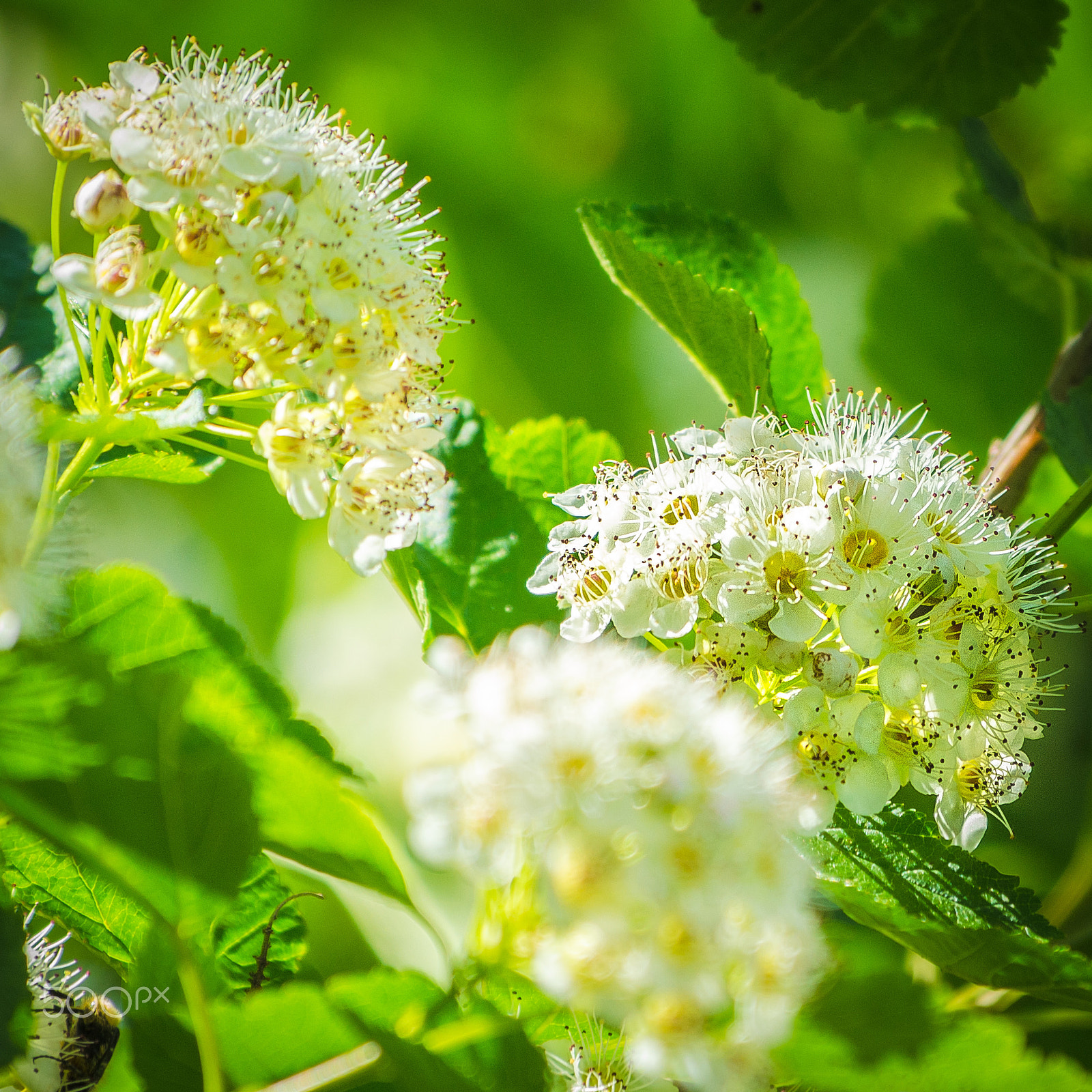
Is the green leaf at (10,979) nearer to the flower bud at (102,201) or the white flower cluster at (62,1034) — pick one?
the white flower cluster at (62,1034)

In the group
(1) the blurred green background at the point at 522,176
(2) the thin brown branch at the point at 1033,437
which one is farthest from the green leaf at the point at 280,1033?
(1) the blurred green background at the point at 522,176

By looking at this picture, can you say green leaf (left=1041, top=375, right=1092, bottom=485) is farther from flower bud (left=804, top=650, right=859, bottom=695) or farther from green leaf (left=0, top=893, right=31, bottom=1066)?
green leaf (left=0, top=893, right=31, bottom=1066)

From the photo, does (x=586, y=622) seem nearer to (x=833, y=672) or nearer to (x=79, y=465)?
(x=833, y=672)

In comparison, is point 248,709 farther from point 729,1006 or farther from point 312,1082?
point 729,1006

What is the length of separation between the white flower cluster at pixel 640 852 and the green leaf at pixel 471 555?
286 millimetres

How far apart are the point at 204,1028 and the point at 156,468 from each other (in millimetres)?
313

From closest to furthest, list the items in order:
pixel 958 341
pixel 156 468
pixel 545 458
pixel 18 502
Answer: pixel 18 502
pixel 156 468
pixel 545 458
pixel 958 341

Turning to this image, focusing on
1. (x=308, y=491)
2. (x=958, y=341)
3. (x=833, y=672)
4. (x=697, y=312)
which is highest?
(x=958, y=341)

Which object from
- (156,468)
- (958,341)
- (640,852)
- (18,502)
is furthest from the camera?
(958,341)

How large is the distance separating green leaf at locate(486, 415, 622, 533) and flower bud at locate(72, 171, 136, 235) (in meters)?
0.32

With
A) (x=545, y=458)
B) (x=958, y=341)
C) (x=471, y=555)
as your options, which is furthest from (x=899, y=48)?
(x=471, y=555)

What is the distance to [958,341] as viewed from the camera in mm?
1265

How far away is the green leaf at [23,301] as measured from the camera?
746mm

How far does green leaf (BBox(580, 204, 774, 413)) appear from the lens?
72 cm
